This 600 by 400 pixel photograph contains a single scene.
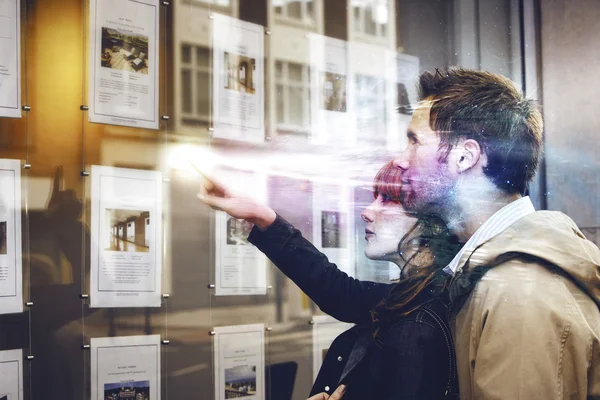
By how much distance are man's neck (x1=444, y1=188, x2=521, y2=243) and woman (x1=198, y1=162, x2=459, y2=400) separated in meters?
0.04

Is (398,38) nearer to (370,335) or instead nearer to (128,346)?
(370,335)

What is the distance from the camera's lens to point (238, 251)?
6.41 ft

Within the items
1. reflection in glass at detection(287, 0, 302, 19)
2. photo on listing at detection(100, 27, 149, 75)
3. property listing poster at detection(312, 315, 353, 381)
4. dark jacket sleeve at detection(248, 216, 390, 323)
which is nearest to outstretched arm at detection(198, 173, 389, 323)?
dark jacket sleeve at detection(248, 216, 390, 323)

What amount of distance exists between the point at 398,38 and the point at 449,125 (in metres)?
0.55

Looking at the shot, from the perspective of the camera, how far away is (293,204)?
75.8 inches

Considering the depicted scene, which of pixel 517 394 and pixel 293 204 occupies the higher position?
pixel 293 204

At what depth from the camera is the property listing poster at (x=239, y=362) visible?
1903 mm

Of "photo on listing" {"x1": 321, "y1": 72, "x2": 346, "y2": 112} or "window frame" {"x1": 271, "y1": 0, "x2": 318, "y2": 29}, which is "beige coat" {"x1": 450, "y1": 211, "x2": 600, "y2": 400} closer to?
"photo on listing" {"x1": 321, "y1": 72, "x2": 346, "y2": 112}

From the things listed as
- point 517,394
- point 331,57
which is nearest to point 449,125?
point 331,57

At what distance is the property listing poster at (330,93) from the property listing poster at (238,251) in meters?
0.27

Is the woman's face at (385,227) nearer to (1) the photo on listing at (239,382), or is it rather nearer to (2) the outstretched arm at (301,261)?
(2) the outstretched arm at (301,261)

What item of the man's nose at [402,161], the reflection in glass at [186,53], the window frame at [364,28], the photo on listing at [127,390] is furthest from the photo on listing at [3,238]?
the window frame at [364,28]

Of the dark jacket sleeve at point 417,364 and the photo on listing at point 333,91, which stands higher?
the photo on listing at point 333,91

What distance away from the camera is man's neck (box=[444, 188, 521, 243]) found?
1712mm
